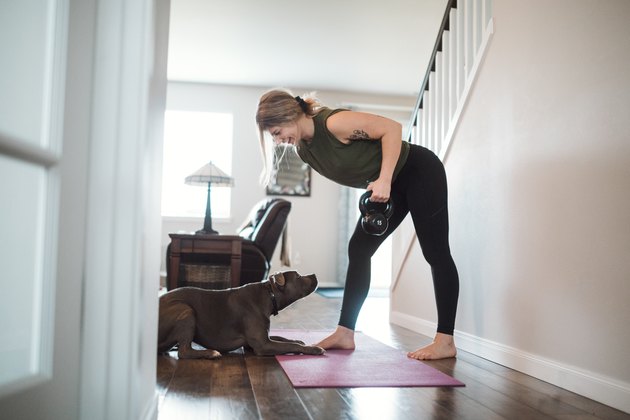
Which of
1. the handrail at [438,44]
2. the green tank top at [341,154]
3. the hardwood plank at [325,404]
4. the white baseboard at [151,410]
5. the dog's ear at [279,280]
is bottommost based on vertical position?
the hardwood plank at [325,404]

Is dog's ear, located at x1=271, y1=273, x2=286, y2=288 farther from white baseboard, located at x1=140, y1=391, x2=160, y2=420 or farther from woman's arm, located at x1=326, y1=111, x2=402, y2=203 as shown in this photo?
white baseboard, located at x1=140, y1=391, x2=160, y2=420

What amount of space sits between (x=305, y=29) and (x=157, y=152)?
447 centimetres

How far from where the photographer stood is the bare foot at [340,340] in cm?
226

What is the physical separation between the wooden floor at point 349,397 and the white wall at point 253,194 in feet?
16.9

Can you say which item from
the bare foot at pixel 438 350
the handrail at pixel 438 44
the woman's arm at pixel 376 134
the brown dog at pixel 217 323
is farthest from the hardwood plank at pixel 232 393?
the handrail at pixel 438 44

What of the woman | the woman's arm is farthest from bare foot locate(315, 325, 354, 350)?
the woman's arm

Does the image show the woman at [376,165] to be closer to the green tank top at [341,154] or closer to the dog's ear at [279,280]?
the green tank top at [341,154]

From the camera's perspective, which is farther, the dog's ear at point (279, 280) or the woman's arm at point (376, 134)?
the dog's ear at point (279, 280)

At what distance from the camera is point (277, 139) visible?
2088 mm

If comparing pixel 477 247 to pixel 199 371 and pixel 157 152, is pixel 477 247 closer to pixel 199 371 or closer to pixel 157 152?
pixel 199 371

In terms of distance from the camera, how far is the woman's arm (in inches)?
77.8

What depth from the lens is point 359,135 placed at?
2033 millimetres

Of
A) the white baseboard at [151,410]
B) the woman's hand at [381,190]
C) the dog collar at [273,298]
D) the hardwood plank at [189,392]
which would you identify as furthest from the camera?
the dog collar at [273,298]

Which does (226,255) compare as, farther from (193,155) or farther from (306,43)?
(193,155)
